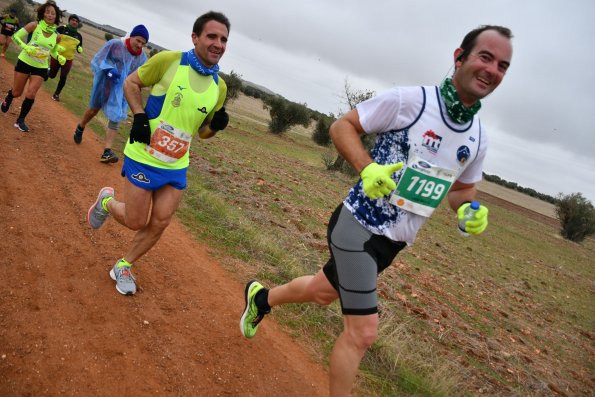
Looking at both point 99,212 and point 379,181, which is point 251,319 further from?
point 99,212

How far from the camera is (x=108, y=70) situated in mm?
7781

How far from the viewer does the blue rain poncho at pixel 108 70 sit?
25.4 feet

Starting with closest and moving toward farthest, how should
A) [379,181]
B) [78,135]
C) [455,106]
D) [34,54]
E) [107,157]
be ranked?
[379,181]
[455,106]
[107,157]
[34,54]
[78,135]

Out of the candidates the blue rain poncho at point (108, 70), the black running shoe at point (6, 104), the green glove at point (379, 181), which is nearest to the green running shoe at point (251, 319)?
the green glove at point (379, 181)

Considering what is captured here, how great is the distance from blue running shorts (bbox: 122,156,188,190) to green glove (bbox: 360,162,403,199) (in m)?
2.00

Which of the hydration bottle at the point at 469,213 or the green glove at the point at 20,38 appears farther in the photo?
the green glove at the point at 20,38

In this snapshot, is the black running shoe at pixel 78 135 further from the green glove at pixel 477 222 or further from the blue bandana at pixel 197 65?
the green glove at pixel 477 222

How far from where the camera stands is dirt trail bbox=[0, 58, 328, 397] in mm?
2691

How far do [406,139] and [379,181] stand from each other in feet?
1.37

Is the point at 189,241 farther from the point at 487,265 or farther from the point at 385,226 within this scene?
the point at 487,265

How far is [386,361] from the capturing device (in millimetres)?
4074

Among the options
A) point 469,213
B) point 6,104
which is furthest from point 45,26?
point 469,213

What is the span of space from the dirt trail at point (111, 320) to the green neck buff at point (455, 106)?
2280mm

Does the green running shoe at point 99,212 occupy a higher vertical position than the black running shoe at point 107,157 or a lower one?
higher
